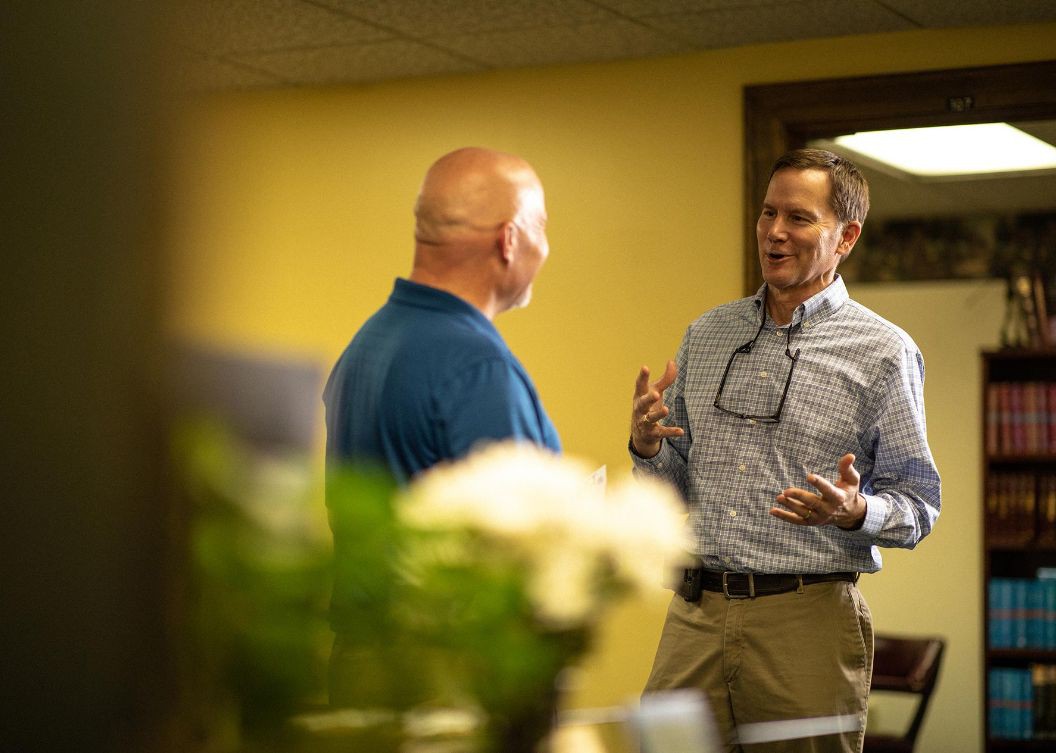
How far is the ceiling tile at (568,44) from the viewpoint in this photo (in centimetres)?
389

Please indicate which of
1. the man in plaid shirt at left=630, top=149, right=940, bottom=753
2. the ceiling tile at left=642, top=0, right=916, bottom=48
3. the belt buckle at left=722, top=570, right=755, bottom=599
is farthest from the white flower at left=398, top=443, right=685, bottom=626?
the ceiling tile at left=642, top=0, right=916, bottom=48

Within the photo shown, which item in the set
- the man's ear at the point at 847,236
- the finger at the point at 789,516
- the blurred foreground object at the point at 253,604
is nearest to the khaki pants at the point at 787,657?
the finger at the point at 789,516

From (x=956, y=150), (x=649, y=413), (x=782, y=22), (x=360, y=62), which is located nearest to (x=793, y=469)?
(x=649, y=413)

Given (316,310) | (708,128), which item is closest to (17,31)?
(708,128)

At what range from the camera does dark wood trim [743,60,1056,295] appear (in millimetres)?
3711

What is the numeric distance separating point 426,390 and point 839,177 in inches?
52.5

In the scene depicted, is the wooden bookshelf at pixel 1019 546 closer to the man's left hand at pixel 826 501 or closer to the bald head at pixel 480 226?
the man's left hand at pixel 826 501

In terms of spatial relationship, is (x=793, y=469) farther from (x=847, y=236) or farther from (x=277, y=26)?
(x=277, y=26)

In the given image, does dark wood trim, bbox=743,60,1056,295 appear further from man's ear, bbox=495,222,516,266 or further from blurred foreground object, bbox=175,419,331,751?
blurred foreground object, bbox=175,419,331,751

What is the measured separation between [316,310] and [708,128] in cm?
150

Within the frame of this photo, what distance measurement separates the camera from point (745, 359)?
273 centimetres

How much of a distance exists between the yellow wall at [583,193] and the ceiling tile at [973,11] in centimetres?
7

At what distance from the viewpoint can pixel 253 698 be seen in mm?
858

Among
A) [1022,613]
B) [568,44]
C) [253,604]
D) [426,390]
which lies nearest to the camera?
[253,604]
